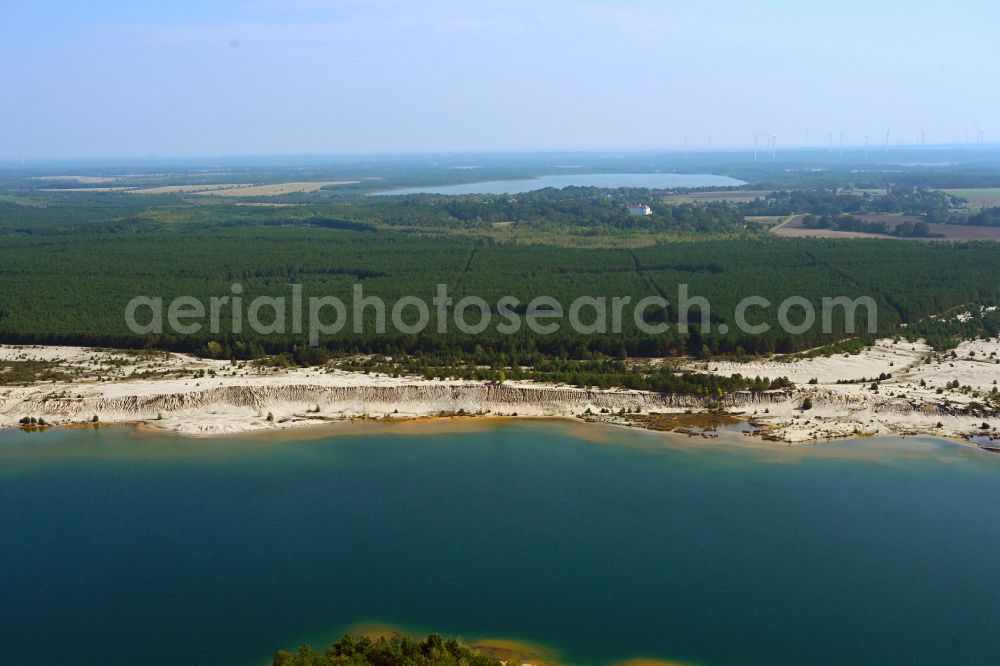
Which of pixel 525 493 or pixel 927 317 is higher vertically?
pixel 927 317

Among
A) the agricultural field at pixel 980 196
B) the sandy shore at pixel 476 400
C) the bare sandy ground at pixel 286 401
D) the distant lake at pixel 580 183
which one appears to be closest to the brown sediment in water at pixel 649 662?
the sandy shore at pixel 476 400

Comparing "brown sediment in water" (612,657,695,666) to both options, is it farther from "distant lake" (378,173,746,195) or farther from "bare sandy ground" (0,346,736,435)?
"distant lake" (378,173,746,195)

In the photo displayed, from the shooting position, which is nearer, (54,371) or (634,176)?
(54,371)

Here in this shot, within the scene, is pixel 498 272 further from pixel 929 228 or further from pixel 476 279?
pixel 929 228

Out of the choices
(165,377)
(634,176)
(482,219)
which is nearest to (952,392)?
(165,377)

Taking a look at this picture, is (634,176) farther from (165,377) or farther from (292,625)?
(292,625)


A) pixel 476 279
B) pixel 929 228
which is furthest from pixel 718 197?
pixel 476 279
